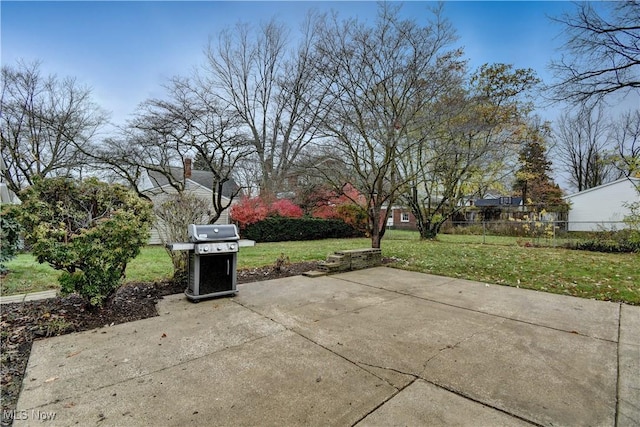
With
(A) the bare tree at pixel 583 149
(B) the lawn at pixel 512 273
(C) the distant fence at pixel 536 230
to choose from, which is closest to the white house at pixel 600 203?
(C) the distant fence at pixel 536 230

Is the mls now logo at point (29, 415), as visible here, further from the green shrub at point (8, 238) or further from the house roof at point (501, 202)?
the house roof at point (501, 202)

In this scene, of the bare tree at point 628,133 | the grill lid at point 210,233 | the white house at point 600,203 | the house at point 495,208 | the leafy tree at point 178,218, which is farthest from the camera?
the house at point 495,208

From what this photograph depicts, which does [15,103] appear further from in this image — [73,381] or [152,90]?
[73,381]

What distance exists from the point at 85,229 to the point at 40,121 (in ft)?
56.1

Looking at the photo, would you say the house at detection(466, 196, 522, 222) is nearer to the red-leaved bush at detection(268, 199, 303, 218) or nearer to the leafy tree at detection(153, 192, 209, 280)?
the red-leaved bush at detection(268, 199, 303, 218)

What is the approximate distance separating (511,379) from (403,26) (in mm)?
8053

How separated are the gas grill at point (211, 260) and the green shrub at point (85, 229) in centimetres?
66

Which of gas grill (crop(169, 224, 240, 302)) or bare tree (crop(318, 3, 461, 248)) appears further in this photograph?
bare tree (crop(318, 3, 461, 248))

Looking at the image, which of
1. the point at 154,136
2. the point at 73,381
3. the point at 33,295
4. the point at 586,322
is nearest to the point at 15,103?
the point at 154,136

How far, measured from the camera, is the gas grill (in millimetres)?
4352

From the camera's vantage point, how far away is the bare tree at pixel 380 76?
7.72 metres

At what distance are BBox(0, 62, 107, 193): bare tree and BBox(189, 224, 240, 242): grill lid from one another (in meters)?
14.0

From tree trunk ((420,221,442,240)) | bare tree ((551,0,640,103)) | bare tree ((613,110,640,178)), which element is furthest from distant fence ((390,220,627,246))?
bare tree ((613,110,640,178))

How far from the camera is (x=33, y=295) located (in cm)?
486
